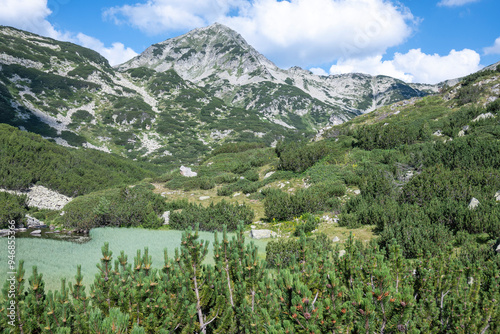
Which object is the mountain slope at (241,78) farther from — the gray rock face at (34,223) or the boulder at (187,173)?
the gray rock face at (34,223)

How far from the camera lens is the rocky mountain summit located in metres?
58.5

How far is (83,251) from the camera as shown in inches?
352

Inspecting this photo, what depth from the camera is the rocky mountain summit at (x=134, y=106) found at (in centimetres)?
5847

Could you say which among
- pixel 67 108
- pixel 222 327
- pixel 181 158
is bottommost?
pixel 222 327

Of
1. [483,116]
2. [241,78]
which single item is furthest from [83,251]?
[241,78]

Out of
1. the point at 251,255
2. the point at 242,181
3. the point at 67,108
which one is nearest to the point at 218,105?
the point at 67,108

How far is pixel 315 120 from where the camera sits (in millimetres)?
123875

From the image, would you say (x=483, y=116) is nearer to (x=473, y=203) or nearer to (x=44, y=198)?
(x=473, y=203)

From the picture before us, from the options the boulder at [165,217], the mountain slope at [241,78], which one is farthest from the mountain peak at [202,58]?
the boulder at [165,217]

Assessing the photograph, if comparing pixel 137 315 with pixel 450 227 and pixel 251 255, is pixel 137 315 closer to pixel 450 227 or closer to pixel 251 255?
pixel 251 255

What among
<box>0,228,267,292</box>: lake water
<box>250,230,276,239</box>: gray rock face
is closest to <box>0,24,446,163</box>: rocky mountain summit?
<box>0,228,267,292</box>: lake water

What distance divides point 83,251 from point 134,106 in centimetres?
7605

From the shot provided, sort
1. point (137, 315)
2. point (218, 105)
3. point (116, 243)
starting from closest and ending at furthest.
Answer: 1. point (137, 315)
2. point (116, 243)
3. point (218, 105)

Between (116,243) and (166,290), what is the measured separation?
735 centimetres
